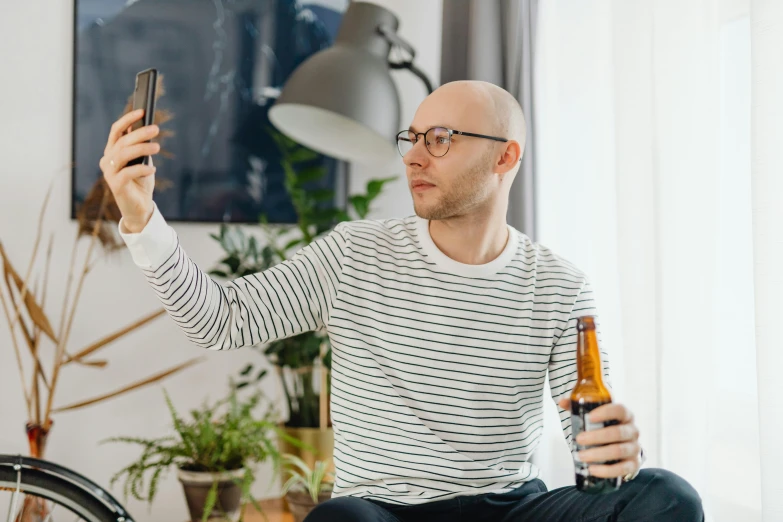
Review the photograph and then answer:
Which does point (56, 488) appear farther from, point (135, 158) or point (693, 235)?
point (693, 235)

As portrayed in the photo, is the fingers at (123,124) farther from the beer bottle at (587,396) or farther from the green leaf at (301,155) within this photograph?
the green leaf at (301,155)

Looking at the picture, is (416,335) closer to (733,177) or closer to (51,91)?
(733,177)

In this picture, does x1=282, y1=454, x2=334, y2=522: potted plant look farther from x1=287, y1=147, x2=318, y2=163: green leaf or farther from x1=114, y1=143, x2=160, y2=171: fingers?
x1=114, y1=143, x2=160, y2=171: fingers

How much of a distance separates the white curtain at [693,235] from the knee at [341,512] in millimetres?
723

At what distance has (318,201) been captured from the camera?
8.14ft

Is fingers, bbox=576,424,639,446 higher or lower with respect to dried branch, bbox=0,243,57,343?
lower

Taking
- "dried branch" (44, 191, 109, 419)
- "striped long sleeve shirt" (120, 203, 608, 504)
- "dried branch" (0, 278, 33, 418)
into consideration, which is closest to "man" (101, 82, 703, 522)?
"striped long sleeve shirt" (120, 203, 608, 504)

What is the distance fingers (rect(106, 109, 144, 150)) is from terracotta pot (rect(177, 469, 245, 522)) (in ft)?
3.30

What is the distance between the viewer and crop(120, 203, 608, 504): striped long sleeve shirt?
1372 mm

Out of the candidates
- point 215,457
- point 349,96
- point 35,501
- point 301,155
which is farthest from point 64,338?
point 349,96

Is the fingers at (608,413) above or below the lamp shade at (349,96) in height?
below

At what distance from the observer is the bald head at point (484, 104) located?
4.85 feet

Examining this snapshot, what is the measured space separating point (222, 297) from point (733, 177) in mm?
1035

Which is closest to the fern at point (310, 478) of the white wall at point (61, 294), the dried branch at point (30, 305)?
the white wall at point (61, 294)
